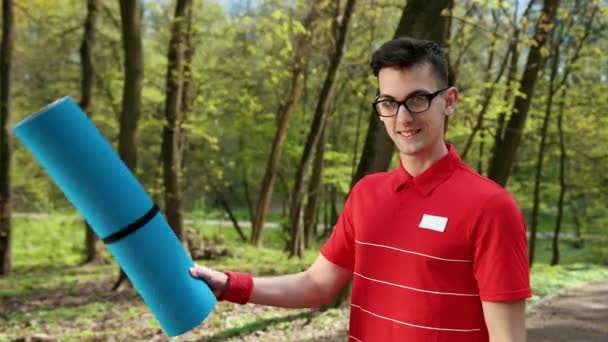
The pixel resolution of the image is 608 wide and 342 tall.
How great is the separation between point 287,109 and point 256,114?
582 centimetres

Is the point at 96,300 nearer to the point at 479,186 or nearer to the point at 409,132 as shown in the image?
the point at 409,132

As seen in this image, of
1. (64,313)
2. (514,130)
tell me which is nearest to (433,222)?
(64,313)

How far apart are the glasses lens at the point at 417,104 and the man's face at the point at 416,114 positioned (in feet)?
0.04

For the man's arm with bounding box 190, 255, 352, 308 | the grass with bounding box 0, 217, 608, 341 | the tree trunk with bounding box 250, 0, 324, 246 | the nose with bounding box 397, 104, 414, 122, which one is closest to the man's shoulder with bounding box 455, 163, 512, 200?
the nose with bounding box 397, 104, 414, 122

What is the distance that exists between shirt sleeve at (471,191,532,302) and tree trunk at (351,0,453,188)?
5.25 meters

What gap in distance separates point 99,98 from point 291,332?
14.9 metres

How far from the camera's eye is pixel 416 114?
1.85 meters

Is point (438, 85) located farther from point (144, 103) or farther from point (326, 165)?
point (326, 165)

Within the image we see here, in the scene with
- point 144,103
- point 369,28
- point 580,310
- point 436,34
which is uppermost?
point 369,28

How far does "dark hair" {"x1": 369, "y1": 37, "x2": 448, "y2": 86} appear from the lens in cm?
181

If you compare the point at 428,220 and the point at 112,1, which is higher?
the point at 112,1

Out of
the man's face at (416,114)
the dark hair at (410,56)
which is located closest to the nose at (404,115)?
the man's face at (416,114)

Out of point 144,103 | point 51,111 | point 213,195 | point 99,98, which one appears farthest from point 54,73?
point 51,111

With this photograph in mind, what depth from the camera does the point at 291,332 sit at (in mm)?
7211
